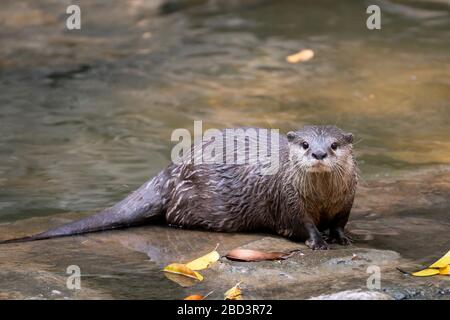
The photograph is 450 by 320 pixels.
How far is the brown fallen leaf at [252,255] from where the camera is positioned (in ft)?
12.1

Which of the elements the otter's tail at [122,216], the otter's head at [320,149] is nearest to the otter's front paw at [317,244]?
the otter's head at [320,149]

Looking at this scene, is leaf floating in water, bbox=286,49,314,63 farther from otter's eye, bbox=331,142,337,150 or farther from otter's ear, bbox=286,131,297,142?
otter's eye, bbox=331,142,337,150

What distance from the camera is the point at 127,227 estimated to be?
4.32 metres

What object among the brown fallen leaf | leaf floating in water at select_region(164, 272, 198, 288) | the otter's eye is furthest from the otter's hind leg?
leaf floating in water at select_region(164, 272, 198, 288)

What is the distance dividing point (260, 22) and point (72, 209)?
4.40 m

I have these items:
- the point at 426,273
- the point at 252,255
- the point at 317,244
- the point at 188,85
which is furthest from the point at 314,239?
the point at 188,85

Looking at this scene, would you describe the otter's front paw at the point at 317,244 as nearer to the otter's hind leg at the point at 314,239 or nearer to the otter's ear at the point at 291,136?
the otter's hind leg at the point at 314,239

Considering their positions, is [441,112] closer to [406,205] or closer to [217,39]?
[406,205]

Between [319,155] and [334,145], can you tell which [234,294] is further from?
[334,145]

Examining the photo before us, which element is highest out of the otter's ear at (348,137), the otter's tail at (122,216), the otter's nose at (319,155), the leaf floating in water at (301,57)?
the leaf floating in water at (301,57)

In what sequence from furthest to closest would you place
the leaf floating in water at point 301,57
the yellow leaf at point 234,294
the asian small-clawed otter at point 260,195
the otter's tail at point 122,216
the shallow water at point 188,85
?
the leaf floating in water at point 301,57
the shallow water at point 188,85
the otter's tail at point 122,216
the asian small-clawed otter at point 260,195
the yellow leaf at point 234,294

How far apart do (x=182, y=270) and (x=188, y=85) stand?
3.66 meters

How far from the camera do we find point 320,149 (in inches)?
150

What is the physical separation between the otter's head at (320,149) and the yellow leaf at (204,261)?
54 centimetres
